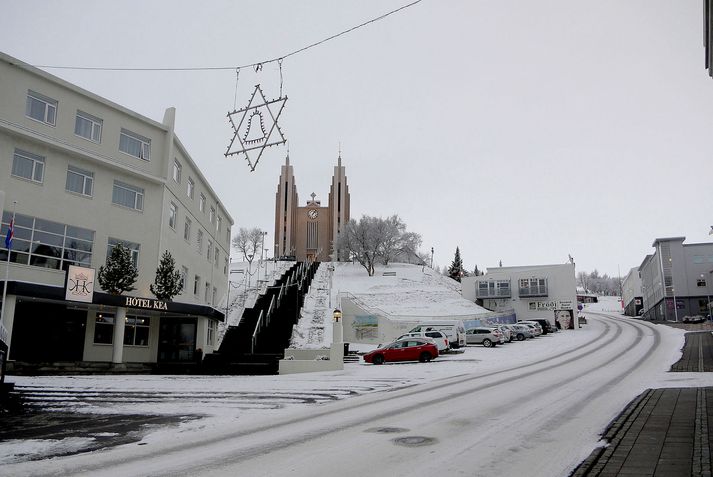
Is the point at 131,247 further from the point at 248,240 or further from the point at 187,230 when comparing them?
the point at 248,240

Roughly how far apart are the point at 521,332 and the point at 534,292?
1820 cm

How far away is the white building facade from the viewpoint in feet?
203

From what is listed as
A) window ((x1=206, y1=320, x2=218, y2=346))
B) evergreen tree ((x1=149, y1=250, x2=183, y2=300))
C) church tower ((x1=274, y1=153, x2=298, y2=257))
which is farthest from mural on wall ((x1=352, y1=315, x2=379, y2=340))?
church tower ((x1=274, y1=153, x2=298, y2=257))

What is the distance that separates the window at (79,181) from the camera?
90.9ft

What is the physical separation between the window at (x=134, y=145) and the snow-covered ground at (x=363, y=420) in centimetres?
1318

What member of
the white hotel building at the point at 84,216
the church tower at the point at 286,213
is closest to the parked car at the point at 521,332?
the white hotel building at the point at 84,216

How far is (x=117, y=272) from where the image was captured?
27141mm

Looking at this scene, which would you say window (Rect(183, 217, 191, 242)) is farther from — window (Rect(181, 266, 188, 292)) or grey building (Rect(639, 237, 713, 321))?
grey building (Rect(639, 237, 713, 321))

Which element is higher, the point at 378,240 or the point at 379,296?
the point at 378,240

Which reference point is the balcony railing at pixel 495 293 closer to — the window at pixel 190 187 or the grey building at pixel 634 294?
the window at pixel 190 187

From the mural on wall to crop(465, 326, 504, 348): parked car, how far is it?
Result: 24.5 feet

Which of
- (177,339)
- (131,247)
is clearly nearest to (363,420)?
(131,247)

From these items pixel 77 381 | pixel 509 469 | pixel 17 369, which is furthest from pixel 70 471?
pixel 17 369

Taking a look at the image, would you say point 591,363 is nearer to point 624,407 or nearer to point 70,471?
point 624,407
